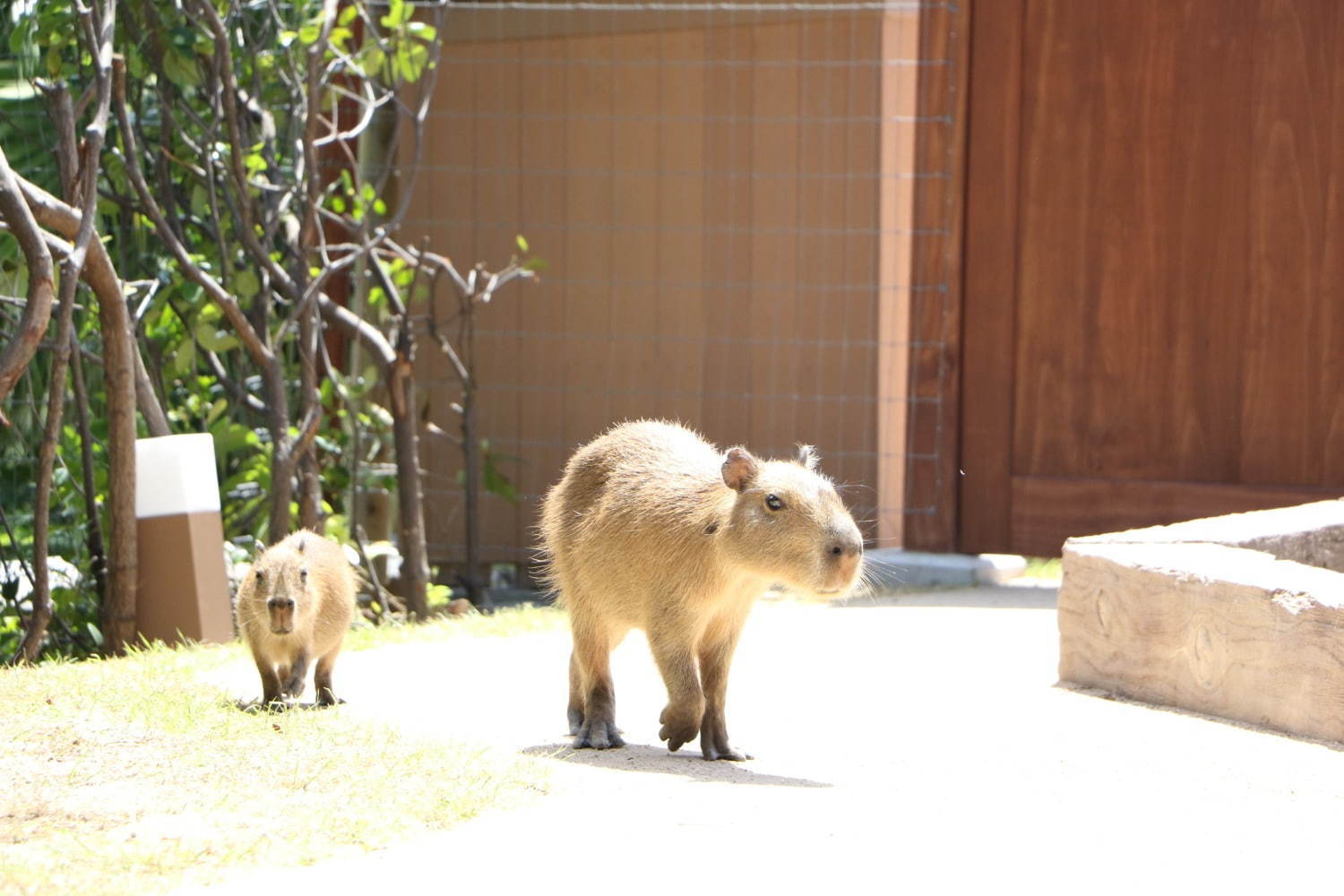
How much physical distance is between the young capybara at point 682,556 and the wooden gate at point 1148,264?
3.43 metres

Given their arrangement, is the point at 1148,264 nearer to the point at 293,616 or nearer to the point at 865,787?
the point at 865,787

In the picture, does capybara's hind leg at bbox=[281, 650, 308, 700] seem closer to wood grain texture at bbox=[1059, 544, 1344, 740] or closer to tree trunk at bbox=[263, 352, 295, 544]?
tree trunk at bbox=[263, 352, 295, 544]

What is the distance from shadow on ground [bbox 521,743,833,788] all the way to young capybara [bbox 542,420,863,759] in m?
0.05

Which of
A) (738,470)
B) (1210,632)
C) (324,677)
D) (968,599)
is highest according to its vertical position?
(738,470)

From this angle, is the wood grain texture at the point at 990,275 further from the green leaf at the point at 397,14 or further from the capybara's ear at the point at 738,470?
the capybara's ear at the point at 738,470

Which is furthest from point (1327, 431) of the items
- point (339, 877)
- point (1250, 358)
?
point (339, 877)

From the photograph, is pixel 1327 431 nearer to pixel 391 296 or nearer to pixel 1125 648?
pixel 1125 648

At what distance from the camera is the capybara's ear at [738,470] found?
4.16 metres

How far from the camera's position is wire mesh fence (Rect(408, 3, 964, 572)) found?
313 inches

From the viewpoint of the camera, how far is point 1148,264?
759 cm

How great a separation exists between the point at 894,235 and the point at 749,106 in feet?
3.19

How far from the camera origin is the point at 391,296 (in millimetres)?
7422

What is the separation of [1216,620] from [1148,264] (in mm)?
3150

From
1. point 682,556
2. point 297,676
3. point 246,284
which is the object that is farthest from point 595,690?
point 246,284
